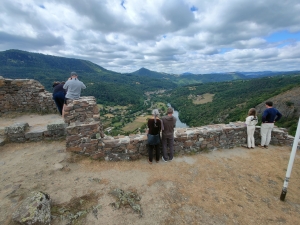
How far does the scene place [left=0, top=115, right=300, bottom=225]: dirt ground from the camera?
3.33 metres

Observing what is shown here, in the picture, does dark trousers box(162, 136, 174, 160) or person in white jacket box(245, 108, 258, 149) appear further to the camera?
person in white jacket box(245, 108, 258, 149)

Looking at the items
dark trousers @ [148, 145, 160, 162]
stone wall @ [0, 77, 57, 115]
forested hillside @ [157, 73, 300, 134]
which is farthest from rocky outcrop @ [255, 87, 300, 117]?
stone wall @ [0, 77, 57, 115]

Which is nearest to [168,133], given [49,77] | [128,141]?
[128,141]

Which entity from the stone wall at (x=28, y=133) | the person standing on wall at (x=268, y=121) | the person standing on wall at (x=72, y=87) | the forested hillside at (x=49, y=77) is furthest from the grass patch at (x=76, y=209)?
the forested hillside at (x=49, y=77)

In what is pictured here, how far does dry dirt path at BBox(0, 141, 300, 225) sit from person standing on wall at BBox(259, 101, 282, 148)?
3.79ft

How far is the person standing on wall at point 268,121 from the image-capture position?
6.36 m

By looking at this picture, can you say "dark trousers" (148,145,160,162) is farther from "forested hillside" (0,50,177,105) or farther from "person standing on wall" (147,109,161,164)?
"forested hillside" (0,50,177,105)

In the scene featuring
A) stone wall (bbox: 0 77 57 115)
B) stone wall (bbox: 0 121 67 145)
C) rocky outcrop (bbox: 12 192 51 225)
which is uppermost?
stone wall (bbox: 0 77 57 115)

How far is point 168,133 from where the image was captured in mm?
5250

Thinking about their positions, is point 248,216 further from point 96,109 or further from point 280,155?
point 96,109

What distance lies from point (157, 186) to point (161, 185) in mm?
121

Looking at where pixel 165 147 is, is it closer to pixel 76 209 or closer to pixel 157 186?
pixel 157 186

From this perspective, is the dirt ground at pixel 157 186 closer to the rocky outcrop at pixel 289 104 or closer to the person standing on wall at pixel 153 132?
the person standing on wall at pixel 153 132

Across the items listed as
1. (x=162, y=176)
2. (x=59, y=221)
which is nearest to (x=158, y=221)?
(x=162, y=176)
